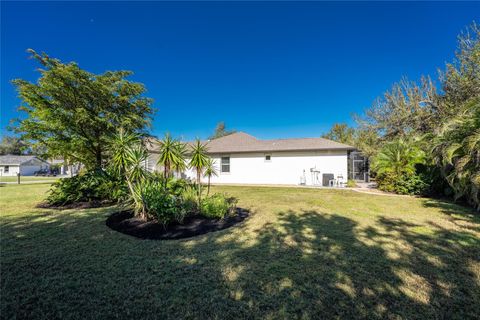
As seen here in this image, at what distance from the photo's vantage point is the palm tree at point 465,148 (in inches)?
225

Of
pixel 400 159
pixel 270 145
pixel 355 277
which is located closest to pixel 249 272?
pixel 355 277

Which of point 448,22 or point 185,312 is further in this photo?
point 448,22

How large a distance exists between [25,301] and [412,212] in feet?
29.1

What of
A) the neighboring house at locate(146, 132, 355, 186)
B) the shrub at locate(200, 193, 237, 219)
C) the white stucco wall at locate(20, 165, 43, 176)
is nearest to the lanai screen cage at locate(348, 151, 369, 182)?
the neighboring house at locate(146, 132, 355, 186)

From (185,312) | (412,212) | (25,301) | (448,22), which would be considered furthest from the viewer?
(448,22)

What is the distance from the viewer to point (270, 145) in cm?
1619

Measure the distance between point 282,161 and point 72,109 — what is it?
12839 millimetres

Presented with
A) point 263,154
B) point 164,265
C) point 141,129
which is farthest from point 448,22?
point 141,129

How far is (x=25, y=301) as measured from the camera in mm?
2256

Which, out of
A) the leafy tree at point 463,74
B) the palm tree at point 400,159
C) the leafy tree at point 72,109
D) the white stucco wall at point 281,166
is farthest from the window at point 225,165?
the leafy tree at point 463,74

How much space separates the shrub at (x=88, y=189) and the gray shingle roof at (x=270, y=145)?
24.1 ft

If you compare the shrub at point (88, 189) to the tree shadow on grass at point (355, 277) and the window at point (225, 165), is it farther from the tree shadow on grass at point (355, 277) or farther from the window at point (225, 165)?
the window at point (225, 165)

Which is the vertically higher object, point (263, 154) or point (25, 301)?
point (263, 154)

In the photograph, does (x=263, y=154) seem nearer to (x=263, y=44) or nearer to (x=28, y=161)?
(x=263, y=44)
